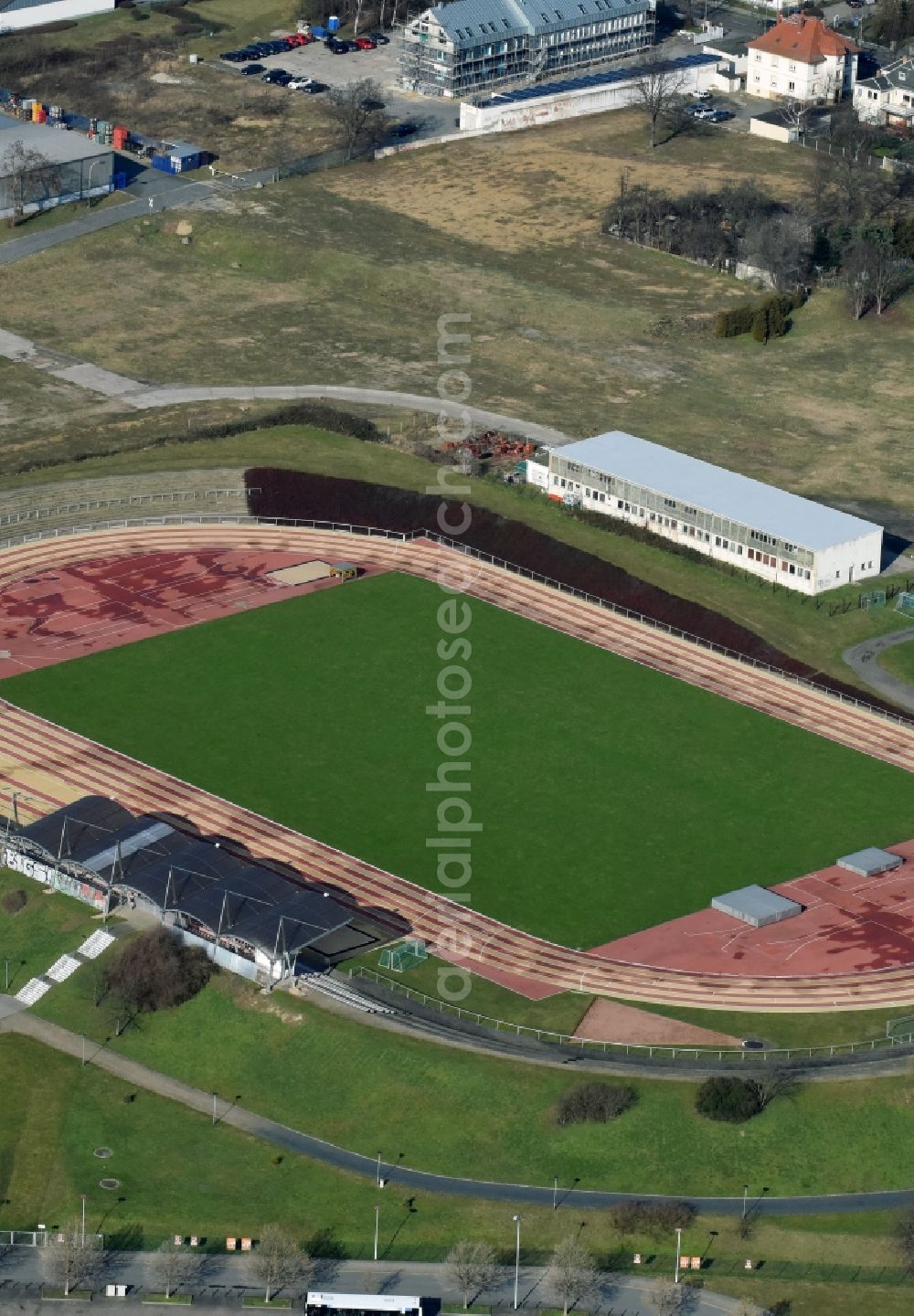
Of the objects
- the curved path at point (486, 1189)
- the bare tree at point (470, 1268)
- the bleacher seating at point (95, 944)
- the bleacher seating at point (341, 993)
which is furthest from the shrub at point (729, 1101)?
the bleacher seating at point (95, 944)

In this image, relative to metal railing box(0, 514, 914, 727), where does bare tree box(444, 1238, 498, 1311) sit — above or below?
below

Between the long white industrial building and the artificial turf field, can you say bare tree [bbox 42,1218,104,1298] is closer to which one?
the artificial turf field

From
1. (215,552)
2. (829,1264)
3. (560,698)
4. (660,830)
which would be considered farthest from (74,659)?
(829,1264)

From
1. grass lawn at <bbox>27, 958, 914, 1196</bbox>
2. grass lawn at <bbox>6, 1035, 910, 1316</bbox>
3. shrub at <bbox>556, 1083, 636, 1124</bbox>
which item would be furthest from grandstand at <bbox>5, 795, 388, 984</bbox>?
shrub at <bbox>556, 1083, 636, 1124</bbox>

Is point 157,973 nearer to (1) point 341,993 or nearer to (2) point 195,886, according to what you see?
(2) point 195,886

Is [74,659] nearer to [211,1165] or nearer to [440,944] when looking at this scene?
[440,944]

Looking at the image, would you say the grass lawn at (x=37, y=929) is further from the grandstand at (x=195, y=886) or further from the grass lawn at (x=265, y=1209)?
the grass lawn at (x=265, y=1209)
